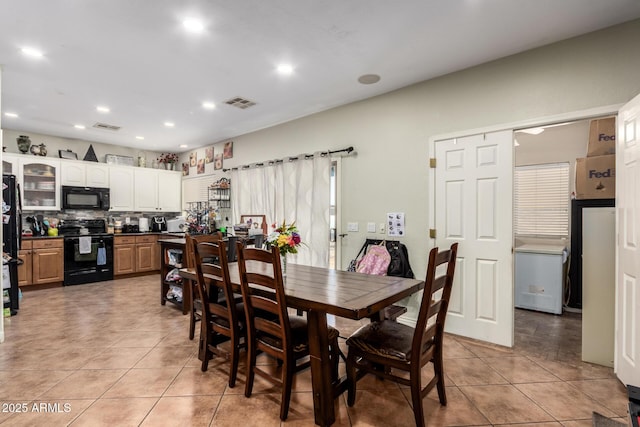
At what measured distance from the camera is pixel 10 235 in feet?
12.6

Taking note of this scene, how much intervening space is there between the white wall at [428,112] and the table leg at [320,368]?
1.99 metres

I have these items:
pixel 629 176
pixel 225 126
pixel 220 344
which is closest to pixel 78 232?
pixel 225 126

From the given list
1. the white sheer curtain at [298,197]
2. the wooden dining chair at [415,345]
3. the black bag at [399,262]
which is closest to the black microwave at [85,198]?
the white sheer curtain at [298,197]

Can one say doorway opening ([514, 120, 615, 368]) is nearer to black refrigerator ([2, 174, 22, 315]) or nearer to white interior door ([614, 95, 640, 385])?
white interior door ([614, 95, 640, 385])

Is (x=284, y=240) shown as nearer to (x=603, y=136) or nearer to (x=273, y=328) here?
(x=273, y=328)

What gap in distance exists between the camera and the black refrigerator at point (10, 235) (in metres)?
3.69

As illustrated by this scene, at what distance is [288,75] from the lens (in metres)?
3.35

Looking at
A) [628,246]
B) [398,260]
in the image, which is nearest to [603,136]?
[628,246]

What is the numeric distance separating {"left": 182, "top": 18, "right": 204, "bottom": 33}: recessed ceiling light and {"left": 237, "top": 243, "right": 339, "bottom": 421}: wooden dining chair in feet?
5.67

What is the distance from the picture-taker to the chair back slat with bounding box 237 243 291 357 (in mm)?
1875

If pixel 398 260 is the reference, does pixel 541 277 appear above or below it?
below

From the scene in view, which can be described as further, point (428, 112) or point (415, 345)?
point (428, 112)

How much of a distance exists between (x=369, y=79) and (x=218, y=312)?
2.69 metres

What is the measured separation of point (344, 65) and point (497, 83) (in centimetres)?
144
